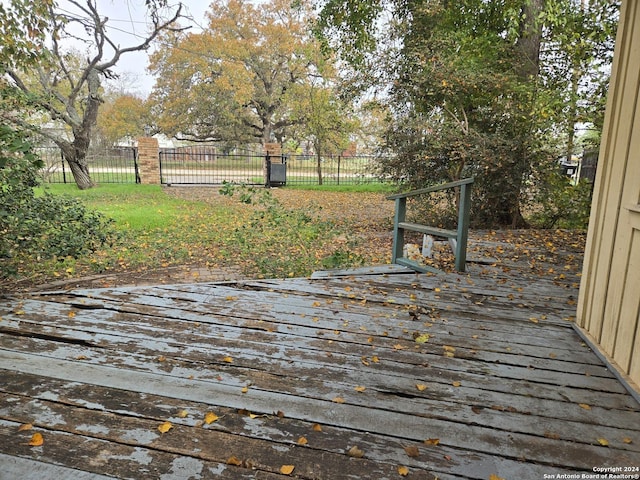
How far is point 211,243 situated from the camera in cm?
711

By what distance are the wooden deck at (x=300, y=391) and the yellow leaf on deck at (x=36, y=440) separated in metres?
0.02

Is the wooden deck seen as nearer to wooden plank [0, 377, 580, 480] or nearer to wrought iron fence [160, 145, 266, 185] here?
wooden plank [0, 377, 580, 480]

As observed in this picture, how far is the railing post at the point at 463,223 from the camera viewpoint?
13.1ft

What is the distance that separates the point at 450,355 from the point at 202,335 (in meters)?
1.51

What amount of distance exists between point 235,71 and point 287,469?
21767 millimetres

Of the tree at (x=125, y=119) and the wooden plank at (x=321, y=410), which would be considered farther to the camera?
the tree at (x=125, y=119)

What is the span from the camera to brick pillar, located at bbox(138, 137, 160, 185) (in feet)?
50.6

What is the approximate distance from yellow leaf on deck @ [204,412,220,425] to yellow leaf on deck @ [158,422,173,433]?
0.14m

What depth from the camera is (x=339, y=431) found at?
1.78 m

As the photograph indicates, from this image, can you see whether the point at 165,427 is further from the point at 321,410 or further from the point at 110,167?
the point at 110,167

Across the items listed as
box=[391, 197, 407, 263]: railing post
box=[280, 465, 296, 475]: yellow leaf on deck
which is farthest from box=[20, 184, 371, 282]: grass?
box=[280, 465, 296, 475]: yellow leaf on deck

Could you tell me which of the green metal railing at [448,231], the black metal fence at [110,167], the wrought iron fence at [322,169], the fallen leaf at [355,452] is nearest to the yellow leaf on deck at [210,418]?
the fallen leaf at [355,452]

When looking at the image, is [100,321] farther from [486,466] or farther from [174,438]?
[486,466]

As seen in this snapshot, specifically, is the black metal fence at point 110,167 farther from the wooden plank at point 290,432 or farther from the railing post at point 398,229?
the wooden plank at point 290,432
